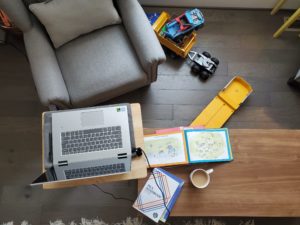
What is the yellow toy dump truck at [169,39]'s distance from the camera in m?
2.22

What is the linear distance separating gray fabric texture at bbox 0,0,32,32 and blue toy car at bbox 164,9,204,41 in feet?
3.16

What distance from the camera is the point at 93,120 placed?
1.50 meters

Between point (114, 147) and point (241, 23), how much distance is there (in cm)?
167

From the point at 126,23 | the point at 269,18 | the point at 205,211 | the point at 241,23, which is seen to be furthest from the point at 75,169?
the point at 269,18

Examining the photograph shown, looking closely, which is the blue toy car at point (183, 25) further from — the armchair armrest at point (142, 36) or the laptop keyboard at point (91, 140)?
the laptop keyboard at point (91, 140)

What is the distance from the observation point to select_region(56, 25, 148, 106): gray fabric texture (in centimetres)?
185

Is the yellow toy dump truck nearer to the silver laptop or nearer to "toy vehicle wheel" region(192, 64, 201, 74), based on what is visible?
"toy vehicle wheel" region(192, 64, 201, 74)

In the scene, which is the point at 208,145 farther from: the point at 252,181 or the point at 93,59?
the point at 93,59

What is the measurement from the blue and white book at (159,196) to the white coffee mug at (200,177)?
7cm

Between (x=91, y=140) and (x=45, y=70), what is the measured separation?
61 centimetres

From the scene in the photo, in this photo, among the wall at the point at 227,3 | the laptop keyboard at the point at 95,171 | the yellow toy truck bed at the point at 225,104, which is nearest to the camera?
the laptop keyboard at the point at 95,171

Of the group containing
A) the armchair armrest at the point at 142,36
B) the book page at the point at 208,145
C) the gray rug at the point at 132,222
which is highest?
the armchair armrest at the point at 142,36

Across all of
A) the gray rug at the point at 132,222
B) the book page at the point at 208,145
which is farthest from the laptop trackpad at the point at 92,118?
the gray rug at the point at 132,222

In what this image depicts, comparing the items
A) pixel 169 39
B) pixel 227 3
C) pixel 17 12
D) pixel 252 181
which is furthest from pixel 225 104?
pixel 17 12
